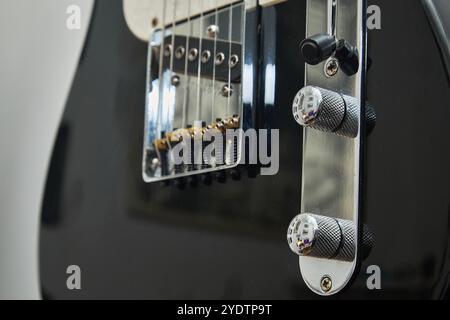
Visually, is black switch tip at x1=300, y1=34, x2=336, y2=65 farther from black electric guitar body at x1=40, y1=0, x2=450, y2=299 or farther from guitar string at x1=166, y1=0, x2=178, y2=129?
guitar string at x1=166, y1=0, x2=178, y2=129

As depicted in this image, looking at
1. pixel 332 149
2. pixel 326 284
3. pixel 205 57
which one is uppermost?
pixel 205 57

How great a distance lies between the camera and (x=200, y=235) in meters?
0.76

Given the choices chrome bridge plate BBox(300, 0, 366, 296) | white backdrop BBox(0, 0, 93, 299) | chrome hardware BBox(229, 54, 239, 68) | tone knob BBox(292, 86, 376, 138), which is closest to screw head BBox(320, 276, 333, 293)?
chrome bridge plate BBox(300, 0, 366, 296)

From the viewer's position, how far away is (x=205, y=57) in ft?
2.55

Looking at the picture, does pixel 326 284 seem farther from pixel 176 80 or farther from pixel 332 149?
pixel 176 80

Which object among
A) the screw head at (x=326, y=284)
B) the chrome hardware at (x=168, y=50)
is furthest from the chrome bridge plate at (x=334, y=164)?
the chrome hardware at (x=168, y=50)

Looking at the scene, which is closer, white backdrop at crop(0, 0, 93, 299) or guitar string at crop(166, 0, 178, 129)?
guitar string at crop(166, 0, 178, 129)

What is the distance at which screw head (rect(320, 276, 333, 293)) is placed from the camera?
0.61 meters

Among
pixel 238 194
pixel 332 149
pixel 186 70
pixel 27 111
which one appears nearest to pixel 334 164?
pixel 332 149

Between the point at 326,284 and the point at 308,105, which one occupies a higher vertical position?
the point at 308,105

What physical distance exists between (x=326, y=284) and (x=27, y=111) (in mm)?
686

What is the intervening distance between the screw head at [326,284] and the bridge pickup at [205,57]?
208 mm

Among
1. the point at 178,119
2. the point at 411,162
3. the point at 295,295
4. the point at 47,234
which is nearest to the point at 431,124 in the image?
the point at 411,162
